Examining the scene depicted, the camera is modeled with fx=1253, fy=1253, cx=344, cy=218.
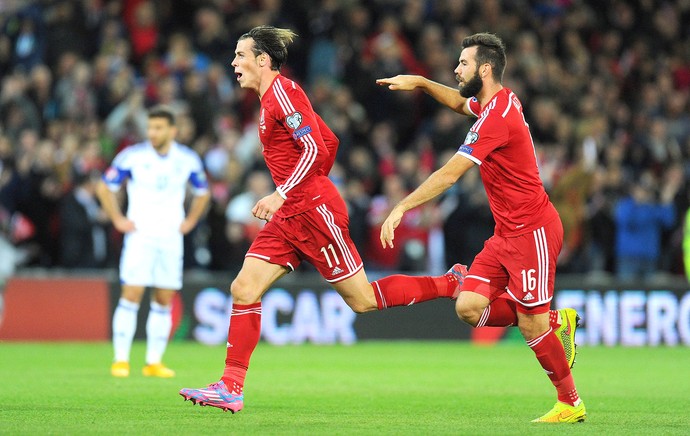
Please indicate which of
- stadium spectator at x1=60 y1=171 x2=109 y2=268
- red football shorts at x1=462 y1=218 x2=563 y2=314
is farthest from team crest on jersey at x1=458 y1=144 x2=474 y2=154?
stadium spectator at x1=60 y1=171 x2=109 y2=268

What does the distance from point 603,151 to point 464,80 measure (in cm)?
1157

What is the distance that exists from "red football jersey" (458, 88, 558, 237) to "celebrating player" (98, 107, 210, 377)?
15.2 ft

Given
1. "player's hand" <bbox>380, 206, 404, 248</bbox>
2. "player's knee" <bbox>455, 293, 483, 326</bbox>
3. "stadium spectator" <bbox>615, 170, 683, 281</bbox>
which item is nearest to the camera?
"player's hand" <bbox>380, 206, 404, 248</bbox>

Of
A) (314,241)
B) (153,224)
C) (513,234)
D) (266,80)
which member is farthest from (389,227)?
(153,224)

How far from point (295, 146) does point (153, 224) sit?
13.0 feet

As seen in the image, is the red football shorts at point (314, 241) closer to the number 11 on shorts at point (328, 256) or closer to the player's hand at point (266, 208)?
the number 11 on shorts at point (328, 256)

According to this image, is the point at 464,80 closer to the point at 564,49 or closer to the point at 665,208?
the point at 665,208

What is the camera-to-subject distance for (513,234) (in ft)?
Result: 26.2

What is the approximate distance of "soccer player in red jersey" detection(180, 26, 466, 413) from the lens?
26.6 ft

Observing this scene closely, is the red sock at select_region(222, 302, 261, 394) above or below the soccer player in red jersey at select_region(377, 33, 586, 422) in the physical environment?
below

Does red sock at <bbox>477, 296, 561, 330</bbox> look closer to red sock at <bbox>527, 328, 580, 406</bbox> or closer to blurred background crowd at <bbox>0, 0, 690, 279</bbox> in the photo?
red sock at <bbox>527, 328, 580, 406</bbox>

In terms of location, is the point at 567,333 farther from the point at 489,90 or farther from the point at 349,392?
the point at 349,392

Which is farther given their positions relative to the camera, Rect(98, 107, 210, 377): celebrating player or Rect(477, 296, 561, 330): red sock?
Rect(98, 107, 210, 377): celebrating player

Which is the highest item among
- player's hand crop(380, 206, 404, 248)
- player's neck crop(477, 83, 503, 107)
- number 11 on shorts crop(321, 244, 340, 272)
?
player's neck crop(477, 83, 503, 107)
